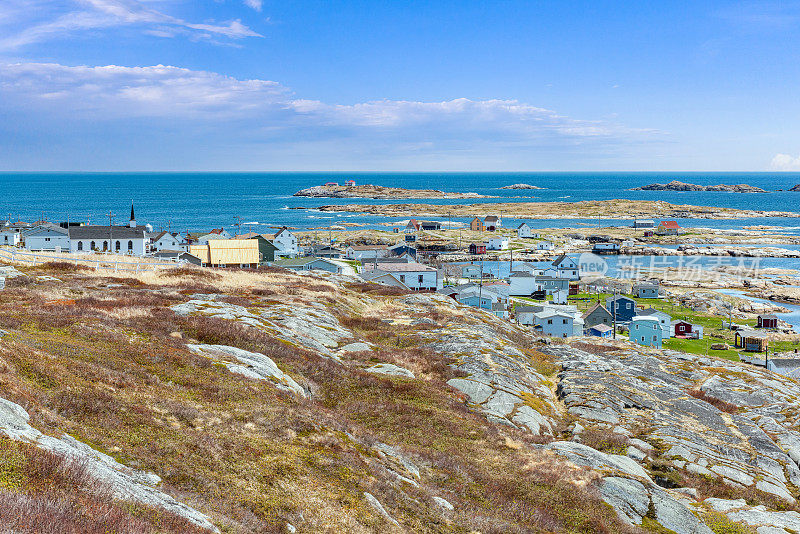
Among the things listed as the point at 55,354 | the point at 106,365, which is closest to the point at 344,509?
the point at 106,365

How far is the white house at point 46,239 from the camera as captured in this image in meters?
88.6

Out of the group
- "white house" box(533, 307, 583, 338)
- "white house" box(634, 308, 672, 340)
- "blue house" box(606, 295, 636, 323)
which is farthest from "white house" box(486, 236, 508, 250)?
"white house" box(533, 307, 583, 338)

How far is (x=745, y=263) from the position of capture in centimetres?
13075

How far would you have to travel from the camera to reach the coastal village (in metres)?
72.0

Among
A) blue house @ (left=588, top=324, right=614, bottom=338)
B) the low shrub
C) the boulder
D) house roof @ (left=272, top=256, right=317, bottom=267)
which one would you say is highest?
the boulder

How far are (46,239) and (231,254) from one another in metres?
37.6

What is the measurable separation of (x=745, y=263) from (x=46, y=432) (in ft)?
489

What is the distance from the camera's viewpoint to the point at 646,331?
72875 millimetres

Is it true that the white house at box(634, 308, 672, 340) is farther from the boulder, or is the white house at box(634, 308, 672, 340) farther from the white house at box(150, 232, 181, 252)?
the white house at box(150, 232, 181, 252)

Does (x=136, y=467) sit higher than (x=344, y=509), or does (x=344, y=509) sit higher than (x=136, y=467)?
(x=136, y=467)

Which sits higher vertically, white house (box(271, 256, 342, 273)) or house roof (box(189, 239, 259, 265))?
house roof (box(189, 239, 259, 265))

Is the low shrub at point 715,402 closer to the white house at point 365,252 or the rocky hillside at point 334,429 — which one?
the rocky hillside at point 334,429

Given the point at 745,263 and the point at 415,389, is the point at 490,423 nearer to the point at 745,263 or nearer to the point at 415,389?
the point at 415,389

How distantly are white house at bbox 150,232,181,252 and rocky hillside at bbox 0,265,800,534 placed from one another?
6398 centimetres
